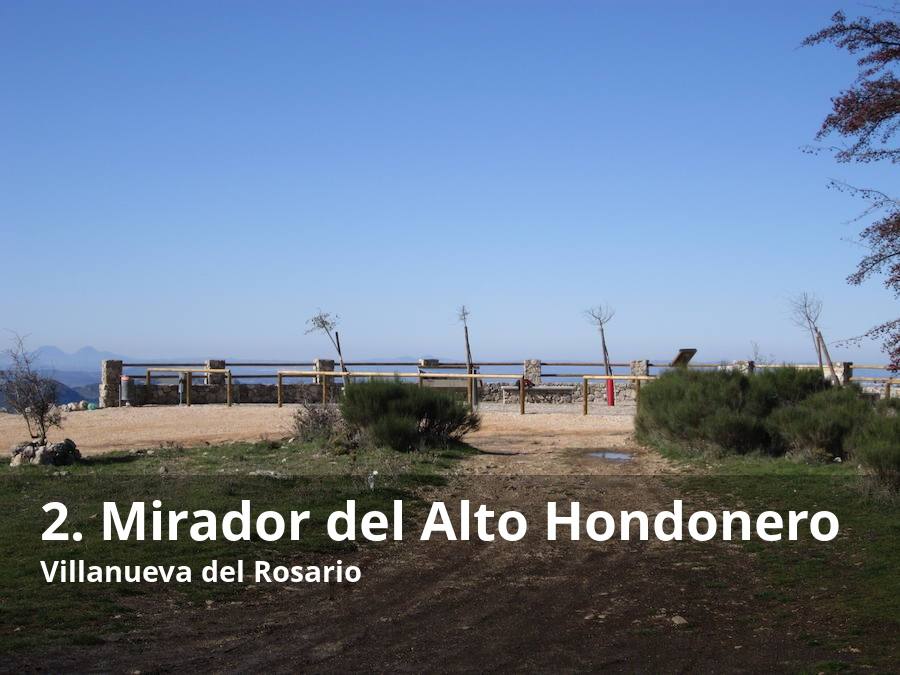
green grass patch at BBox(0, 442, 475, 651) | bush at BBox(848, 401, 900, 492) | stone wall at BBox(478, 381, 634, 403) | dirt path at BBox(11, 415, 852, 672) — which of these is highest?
stone wall at BBox(478, 381, 634, 403)

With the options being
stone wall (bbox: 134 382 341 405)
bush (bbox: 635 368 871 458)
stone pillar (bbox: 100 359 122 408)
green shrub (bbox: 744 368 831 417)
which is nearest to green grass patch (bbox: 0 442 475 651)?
bush (bbox: 635 368 871 458)

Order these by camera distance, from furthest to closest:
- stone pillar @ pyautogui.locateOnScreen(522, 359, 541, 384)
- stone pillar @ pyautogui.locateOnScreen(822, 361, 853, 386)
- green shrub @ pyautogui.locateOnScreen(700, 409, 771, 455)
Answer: stone pillar @ pyautogui.locateOnScreen(522, 359, 541, 384)
stone pillar @ pyautogui.locateOnScreen(822, 361, 853, 386)
green shrub @ pyautogui.locateOnScreen(700, 409, 771, 455)

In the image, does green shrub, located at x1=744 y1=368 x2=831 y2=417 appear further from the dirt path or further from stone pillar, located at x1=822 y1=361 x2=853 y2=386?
stone pillar, located at x1=822 y1=361 x2=853 y2=386

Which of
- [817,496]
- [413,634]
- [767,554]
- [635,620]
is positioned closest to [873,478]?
[817,496]

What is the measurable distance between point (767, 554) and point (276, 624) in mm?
5198

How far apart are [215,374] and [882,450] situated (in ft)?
79.5

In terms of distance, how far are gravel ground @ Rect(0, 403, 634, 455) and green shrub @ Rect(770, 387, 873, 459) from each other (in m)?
5.90

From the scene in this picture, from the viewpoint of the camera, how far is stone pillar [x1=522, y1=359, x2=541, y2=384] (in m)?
35.0

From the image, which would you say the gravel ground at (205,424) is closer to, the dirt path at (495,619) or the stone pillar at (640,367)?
the stone pillar at (640,367)

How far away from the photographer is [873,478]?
1259 cm

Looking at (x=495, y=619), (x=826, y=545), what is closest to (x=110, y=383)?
(x=826, y=545)

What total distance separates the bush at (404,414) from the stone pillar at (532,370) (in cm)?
1669

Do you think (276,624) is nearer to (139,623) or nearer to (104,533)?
(139,623)

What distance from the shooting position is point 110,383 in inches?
1255
